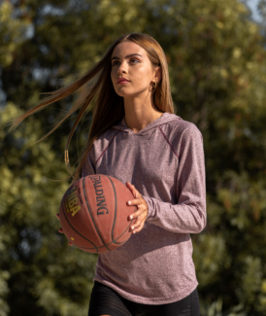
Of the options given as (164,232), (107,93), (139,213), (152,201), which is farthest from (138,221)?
(107,93)

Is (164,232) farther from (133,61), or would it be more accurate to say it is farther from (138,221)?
(133,61)

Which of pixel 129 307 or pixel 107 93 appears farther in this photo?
pixel 107 93

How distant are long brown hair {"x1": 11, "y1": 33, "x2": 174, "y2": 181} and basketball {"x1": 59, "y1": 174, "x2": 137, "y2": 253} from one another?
0.56 meters

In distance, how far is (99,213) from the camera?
85.9 inches

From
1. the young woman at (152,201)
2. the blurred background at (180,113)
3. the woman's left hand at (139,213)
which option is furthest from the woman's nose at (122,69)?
the blurred background at (180,113)

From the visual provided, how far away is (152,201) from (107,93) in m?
1.04

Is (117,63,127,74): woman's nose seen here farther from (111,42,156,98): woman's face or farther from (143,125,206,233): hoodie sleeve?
(143,125,206,233): hoodie sleeve

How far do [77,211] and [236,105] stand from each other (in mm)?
5499

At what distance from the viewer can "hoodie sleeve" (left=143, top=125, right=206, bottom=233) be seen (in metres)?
2.29

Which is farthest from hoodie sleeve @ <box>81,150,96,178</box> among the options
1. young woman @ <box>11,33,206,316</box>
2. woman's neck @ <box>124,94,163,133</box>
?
woman's neck @ <box>124,94,163,133</box>

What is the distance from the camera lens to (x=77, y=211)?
7.23 ft

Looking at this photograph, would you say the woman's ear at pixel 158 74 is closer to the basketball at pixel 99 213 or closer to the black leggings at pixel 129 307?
the basketball at pixel 99 213

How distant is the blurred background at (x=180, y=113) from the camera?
6738mm

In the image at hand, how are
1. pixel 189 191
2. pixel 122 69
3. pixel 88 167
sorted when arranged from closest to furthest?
1. pixel 189 191
2. pixel 122 69
3. pixel 88 167
